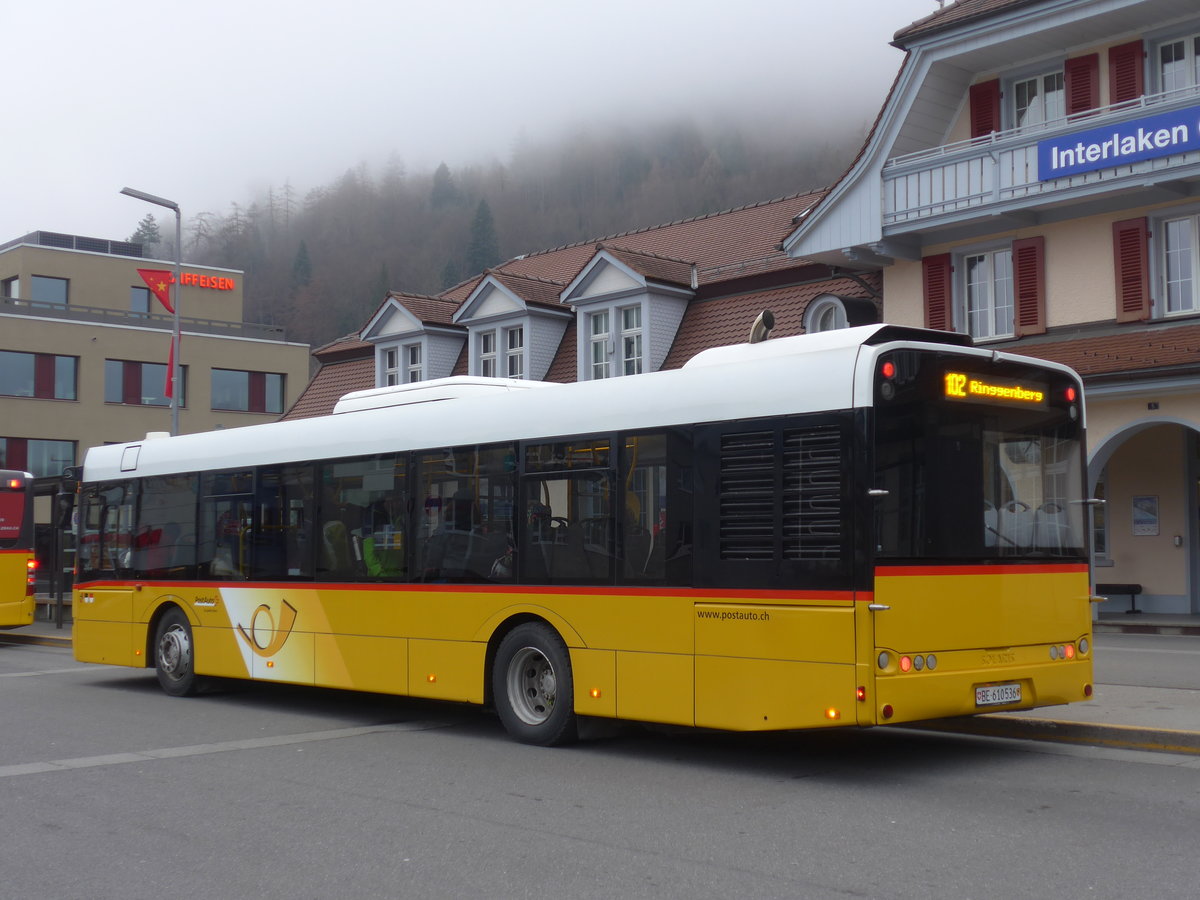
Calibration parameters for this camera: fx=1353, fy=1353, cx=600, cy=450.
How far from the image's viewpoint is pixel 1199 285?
2144 cm

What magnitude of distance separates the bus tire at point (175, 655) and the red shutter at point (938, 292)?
48.5 ft

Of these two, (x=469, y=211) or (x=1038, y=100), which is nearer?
(x=1038, y=100)

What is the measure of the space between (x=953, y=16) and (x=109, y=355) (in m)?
47.1

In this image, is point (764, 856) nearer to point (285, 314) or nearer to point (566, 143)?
point (285, 314)

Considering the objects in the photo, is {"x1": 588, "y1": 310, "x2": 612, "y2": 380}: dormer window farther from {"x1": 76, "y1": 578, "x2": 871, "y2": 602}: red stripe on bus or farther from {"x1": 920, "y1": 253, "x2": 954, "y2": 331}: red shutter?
{"x1": 76, "y1": 578, "x2": 871, "y2": 602}: red stripe on bus

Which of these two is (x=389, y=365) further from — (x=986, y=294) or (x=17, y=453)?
(x=17, y=453)

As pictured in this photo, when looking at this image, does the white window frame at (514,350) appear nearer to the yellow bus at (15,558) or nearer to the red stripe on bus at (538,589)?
the yellow bus at (15,558)

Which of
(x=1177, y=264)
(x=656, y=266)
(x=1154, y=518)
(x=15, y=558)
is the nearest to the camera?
(x=1177, y=264)

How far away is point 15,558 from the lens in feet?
79.6

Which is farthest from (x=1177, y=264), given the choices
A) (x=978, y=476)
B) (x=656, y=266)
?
(x=978, y=476)

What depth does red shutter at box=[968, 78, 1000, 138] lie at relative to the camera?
23953mm

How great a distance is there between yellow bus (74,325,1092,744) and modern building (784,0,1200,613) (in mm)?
12922

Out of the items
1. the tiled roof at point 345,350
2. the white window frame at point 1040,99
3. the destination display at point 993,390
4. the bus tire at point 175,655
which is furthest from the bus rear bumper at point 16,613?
the destination display at point 993,390

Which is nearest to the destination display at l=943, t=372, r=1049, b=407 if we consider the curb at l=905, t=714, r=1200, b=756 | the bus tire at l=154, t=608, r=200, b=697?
the curb at l=905, t=714, r=1200, b=756
